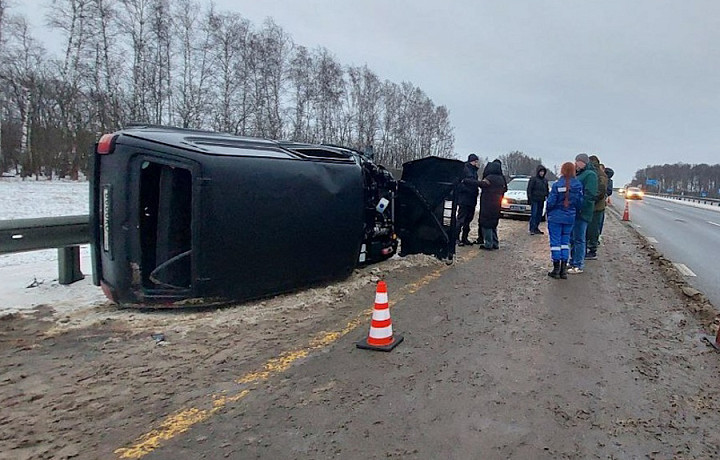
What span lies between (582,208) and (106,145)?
274 inches

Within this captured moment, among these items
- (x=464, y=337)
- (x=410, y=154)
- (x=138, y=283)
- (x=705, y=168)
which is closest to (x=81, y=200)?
(x=138, y=283)

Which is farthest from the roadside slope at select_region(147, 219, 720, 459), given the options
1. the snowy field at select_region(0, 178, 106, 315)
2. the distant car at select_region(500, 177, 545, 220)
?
the distant car at select_region(500, 177, 545, 220)

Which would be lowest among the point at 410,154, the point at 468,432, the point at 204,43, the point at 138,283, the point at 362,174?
the point at 468,432

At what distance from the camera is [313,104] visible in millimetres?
47469

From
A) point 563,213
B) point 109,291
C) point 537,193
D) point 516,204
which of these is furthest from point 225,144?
point 516,204

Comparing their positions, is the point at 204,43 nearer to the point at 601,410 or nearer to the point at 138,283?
the point at 138,283

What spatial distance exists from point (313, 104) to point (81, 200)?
30.9m

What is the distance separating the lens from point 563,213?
7.20 meters

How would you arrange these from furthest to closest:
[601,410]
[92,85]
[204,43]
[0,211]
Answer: [204,43]
[92,85]
[0,211]
[601,410]

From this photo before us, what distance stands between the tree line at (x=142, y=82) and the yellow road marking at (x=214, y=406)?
3103cm

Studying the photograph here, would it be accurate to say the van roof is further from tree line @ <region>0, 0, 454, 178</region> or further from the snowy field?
tree line @ <region>0, 0, 454, 178</region>

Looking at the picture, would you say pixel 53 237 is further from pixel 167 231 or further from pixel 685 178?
pixel 685 178

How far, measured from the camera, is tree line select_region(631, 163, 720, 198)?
4909 inches

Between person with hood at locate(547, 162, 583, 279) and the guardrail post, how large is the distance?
666 centimetres
